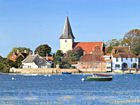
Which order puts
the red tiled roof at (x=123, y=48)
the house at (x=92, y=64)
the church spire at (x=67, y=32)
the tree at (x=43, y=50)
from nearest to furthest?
the house at (x=92, y=64) → the red tiled roof at (x=123, y=48) → the tree at (x=43, y=50) → the church spire at (x=67, y=32)

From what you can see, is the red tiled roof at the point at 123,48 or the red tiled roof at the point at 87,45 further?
the red tiled roof at the point at 87,45

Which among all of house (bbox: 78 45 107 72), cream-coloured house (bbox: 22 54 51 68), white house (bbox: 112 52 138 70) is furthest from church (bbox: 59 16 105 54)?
cream-coloured house (bbox: 22 54 51 68)

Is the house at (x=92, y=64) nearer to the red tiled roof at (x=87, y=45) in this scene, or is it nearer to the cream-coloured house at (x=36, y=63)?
the cream-coloured house at (x=36, y=63)

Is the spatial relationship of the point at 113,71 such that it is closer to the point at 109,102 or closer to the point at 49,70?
the point at 49,70

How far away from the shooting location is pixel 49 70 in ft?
443

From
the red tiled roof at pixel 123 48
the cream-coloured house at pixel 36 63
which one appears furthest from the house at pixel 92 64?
the red tiled roof at pixel 123 48

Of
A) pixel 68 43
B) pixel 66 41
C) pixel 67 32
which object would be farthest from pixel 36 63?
pixel 68 43

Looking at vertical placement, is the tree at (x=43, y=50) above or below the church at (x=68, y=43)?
below

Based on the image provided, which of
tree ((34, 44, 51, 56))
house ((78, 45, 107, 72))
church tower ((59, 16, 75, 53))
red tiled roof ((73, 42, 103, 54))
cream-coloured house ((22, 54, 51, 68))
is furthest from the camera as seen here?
church tower ((59, 16, 75, 53))

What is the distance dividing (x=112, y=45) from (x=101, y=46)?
692 cm

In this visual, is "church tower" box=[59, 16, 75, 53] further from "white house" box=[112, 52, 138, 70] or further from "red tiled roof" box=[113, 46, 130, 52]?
"white house" box=[112, 52, 138, 70]

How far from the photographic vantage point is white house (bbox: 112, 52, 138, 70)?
139m

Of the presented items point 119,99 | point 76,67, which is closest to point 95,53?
point 76,67

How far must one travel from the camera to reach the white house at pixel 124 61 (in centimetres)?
13875
